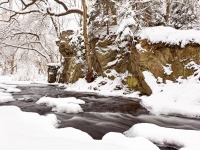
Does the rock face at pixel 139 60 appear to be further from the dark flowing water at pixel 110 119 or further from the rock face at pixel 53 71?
the rock face at pixel 53 71

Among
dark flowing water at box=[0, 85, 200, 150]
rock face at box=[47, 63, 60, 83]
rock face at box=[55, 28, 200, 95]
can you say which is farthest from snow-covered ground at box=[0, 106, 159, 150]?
rock face at box=[47, 63, 60, 83]

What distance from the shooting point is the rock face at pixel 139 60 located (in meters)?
7.86

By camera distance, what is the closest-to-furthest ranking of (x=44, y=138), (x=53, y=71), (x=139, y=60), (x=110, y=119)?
(x=44, y=138) < (x=110, y=119) < (x=139, y=60) < (x=53, y=71)

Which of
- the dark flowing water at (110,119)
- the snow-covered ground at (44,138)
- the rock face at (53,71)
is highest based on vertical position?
the rock face at (53,71)

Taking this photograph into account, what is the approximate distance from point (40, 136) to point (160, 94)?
5526 mm

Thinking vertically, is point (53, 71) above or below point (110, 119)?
above

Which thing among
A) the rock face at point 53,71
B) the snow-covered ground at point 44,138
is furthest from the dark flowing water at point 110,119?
the rock face at point 53,71

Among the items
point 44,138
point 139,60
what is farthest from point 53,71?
point 44,138

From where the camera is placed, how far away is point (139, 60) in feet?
27.9

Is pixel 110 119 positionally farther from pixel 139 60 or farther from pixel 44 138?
pixel 139 60

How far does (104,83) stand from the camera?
967cm

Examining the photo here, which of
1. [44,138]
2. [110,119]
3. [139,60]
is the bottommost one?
[110,119]

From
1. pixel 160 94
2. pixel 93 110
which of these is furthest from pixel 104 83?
pixel 93 110

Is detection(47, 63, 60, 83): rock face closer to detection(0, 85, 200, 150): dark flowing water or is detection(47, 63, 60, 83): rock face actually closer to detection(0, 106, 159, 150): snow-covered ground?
detection(0, 85, 200, 150): dark flowing water
